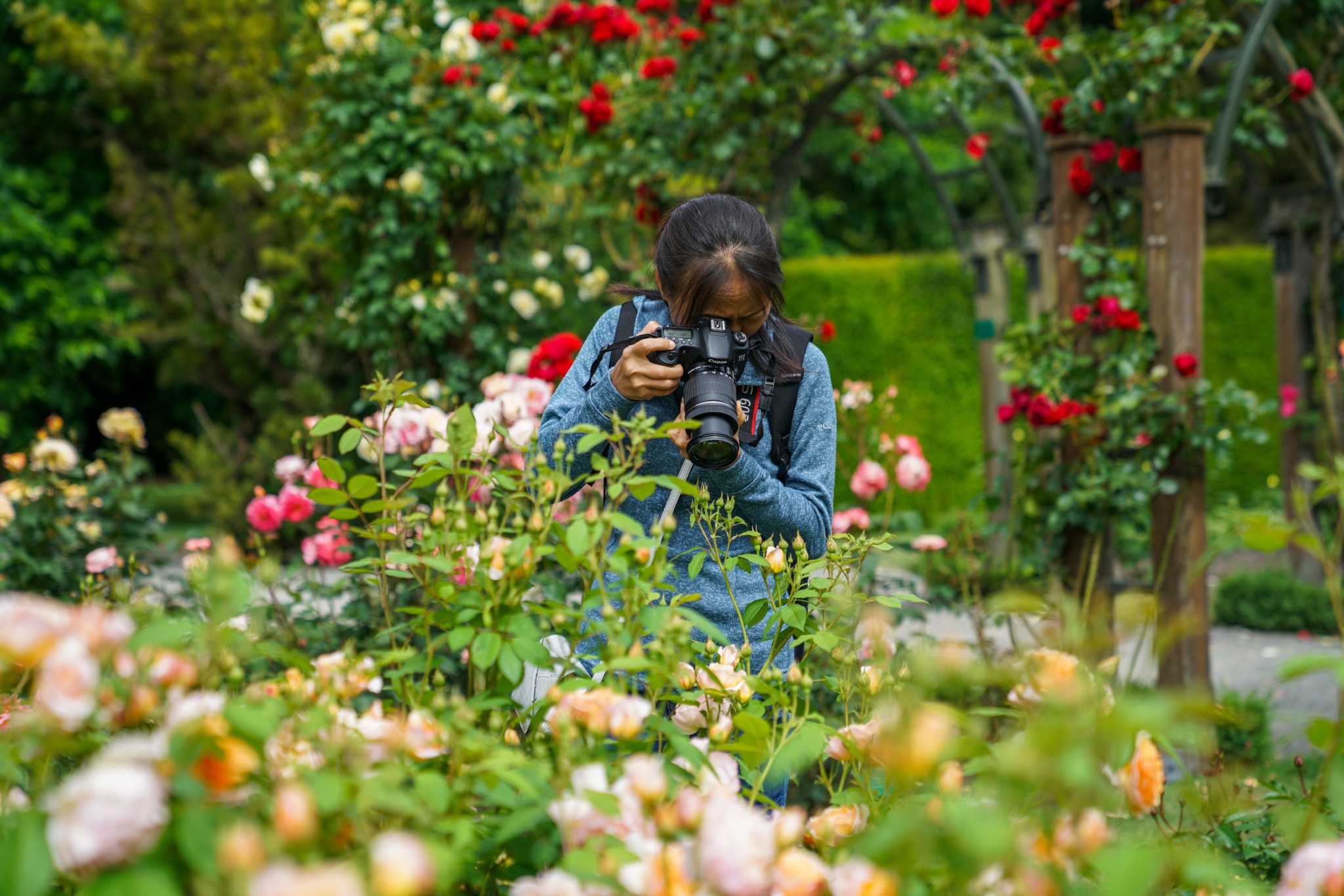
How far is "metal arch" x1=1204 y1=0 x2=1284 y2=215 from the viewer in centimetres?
280

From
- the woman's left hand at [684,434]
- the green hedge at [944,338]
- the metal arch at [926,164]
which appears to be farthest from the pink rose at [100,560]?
the green hedge at [944,338]

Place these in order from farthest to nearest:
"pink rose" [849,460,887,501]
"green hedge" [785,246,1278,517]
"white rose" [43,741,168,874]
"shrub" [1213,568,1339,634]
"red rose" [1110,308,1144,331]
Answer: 1. "green hedge" [785,246,1278,517]
2. "shrub" [1213,568,1339,634]
3. "pink rose" [849,460,887,501]
4. "red rose" [1110,308,1144,331]
5. "white rose" [43,741,168,874]

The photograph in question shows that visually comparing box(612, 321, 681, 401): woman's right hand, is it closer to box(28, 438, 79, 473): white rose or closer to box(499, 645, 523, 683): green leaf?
box(499, 645, 523, 683): green leaf

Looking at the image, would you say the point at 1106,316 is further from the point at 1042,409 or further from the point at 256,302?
the point at 256,302

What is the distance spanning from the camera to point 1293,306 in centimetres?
507

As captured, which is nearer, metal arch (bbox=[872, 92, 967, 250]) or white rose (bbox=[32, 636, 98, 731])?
white rose (bbox=[32, 636, 98, 731])

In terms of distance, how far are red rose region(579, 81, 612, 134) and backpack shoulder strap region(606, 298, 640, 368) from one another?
2259 millimetres

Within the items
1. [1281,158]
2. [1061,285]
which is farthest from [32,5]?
[1281,158]

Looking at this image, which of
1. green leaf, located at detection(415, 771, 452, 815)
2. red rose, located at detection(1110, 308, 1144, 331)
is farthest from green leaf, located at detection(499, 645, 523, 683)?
red rose, located at detection(1110, 308, 1144, 331)

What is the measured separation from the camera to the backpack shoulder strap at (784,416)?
1444mm

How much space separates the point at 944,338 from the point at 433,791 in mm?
7858

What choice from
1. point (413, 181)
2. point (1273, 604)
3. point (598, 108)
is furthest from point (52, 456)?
point (1273, 604)

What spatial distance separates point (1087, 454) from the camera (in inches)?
115

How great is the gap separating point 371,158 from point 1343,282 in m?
4.39
